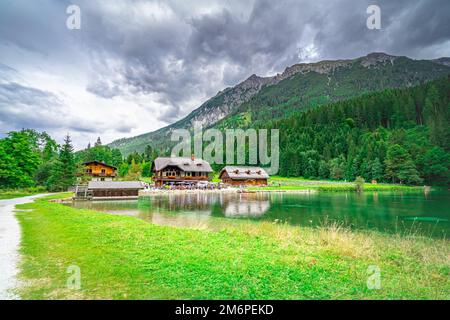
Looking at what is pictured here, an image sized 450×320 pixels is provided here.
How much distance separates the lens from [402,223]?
19.8 metres

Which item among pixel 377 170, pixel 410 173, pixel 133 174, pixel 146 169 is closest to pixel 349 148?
pixel 377 170

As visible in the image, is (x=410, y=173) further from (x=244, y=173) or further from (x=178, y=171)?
(x=178, y=171)

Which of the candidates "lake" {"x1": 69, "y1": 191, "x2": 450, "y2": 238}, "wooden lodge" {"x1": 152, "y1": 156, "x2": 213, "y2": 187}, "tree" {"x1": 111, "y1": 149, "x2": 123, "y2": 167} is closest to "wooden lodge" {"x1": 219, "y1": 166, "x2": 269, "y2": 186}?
"wooden lodge" {"x1": 152, "y1": 156, "x2": 213, "y2": 187}

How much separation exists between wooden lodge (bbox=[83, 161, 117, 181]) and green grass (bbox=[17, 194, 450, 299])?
175 ft

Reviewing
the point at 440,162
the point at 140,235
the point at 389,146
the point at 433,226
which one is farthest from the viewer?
the point at 389,146

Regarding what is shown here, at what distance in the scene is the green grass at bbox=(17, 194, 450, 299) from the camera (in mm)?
5598

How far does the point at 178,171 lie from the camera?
63156mm

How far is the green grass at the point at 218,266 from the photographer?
5.60 meters

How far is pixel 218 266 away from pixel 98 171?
2444 inches

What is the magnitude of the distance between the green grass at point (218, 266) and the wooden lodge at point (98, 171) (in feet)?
175

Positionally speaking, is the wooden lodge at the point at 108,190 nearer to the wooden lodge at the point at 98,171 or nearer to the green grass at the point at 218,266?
the wooden lodge at the point at 98,171
